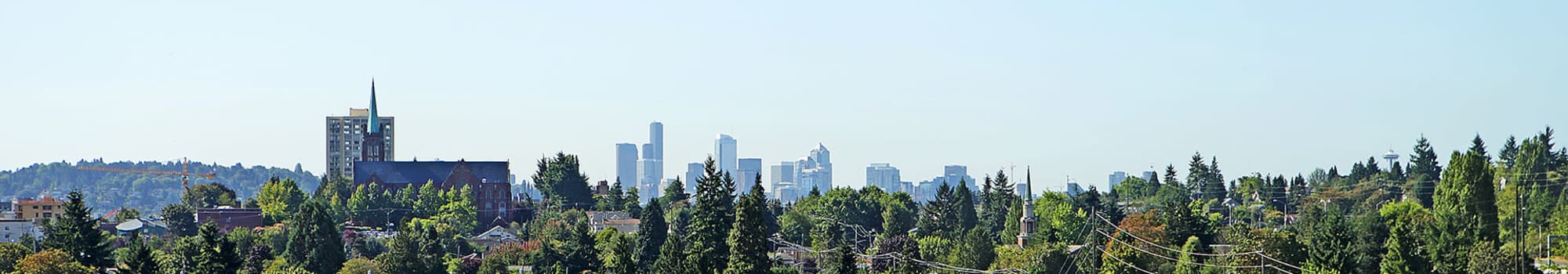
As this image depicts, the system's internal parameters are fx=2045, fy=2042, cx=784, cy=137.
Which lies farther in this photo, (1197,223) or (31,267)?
(1197,223)

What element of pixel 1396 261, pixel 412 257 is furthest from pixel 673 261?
pixel 1396 261

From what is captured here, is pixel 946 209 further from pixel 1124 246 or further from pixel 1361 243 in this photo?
pixel 1361 243

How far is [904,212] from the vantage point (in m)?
144

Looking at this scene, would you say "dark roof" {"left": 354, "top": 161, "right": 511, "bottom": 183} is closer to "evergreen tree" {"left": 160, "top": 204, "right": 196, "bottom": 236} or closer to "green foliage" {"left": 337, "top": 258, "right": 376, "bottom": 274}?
Answer: "evergreen tree" {"left": 160, "top": 204, "right": 196, "bottom": 236}

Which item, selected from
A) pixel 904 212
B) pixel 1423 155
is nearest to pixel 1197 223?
pixel 904 212

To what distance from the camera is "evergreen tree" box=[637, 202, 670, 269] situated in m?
111

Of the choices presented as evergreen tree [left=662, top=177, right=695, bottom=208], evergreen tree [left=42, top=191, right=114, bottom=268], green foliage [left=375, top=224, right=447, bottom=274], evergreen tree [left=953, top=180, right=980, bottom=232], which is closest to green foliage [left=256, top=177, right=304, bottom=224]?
evergreen tree [left=662, top=177, right=695, bottom=208]

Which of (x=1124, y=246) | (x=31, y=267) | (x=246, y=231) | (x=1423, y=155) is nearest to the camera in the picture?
(x=31, y=267)

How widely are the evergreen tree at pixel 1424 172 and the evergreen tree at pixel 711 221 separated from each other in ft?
198

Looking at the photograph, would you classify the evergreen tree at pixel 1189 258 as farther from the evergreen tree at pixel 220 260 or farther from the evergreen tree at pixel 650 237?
the evergreen tree at pixel 220 260

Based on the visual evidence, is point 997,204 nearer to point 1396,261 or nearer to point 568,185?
point 568,185

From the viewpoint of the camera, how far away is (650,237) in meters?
112

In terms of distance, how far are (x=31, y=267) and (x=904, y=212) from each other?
72755mm

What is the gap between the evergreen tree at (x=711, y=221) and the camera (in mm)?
92688
